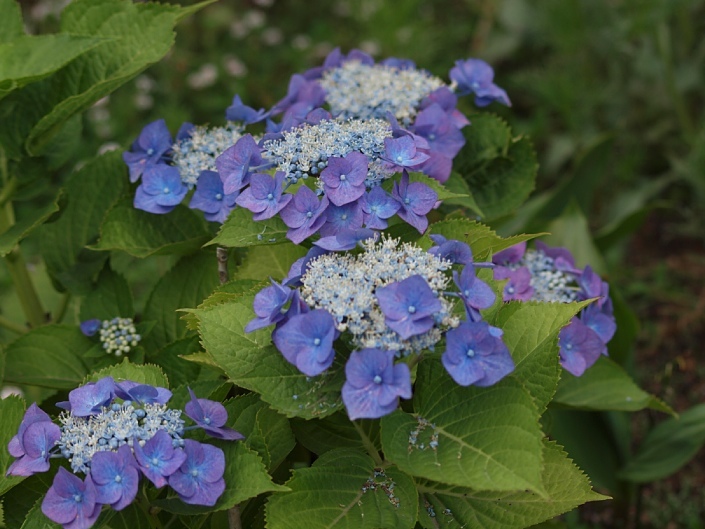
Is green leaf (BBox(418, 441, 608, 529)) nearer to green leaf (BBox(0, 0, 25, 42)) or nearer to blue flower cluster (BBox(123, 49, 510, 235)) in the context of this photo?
blue flower cluster (BBox(123, 49, 510, 235))

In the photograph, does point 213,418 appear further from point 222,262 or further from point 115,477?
point 222,262

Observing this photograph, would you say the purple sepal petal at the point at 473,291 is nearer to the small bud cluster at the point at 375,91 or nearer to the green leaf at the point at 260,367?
the green leaf at the point at 260,367

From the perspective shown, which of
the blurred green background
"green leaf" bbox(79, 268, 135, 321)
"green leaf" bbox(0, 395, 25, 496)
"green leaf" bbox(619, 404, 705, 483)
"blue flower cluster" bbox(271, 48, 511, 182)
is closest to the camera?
"green leaf" bbox(0, 395, 25, 496)

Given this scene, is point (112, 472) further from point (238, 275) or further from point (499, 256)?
point (499, 256)

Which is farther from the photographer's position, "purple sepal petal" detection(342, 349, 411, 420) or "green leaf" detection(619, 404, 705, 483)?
"green leaf" detection(619, 404, 705, 483)

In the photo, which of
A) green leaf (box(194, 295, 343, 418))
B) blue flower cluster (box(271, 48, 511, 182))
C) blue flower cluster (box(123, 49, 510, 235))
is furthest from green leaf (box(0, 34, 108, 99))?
green leaf (box(194, 295, 343, 418))

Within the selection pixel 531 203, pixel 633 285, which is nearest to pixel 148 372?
pixel 531 203

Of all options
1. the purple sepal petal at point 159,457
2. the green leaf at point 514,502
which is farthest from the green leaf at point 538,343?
the purple sepal petal at point 159,457
